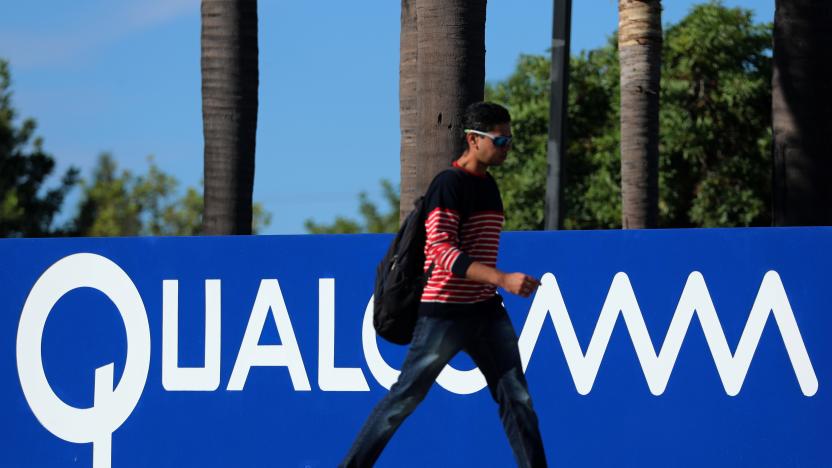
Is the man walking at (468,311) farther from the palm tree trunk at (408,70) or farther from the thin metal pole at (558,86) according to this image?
the thin metal pole at (558,86)

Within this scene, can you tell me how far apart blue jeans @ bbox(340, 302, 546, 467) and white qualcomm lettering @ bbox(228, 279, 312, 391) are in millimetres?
1847

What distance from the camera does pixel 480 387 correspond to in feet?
27.0

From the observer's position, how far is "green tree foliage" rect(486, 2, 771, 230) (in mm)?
35062

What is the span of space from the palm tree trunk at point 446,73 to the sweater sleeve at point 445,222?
12.3 feet

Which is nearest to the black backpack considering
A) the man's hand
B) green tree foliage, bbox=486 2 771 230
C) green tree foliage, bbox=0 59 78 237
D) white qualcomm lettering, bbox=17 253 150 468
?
the man's hand

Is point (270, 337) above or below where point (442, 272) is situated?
below

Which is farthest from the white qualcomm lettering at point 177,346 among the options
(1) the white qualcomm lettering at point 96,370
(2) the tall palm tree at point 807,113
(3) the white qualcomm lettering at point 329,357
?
(2) the tall palm tree at point 807,113

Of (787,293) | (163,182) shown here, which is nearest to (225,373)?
(787,293)

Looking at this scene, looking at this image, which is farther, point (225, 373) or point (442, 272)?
point (225, 373)

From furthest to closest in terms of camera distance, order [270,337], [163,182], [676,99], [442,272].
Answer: [163,182]
[676,99]
[270,337]
[442,272]

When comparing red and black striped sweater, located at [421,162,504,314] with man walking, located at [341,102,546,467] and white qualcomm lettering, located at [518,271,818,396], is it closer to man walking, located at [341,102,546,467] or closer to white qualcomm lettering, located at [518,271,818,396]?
man walking, located at [341,102,546,467]

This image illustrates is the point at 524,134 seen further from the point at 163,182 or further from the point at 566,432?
the point at 163,182

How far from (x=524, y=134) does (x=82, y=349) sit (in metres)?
28.8

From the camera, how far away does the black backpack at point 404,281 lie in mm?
6551
